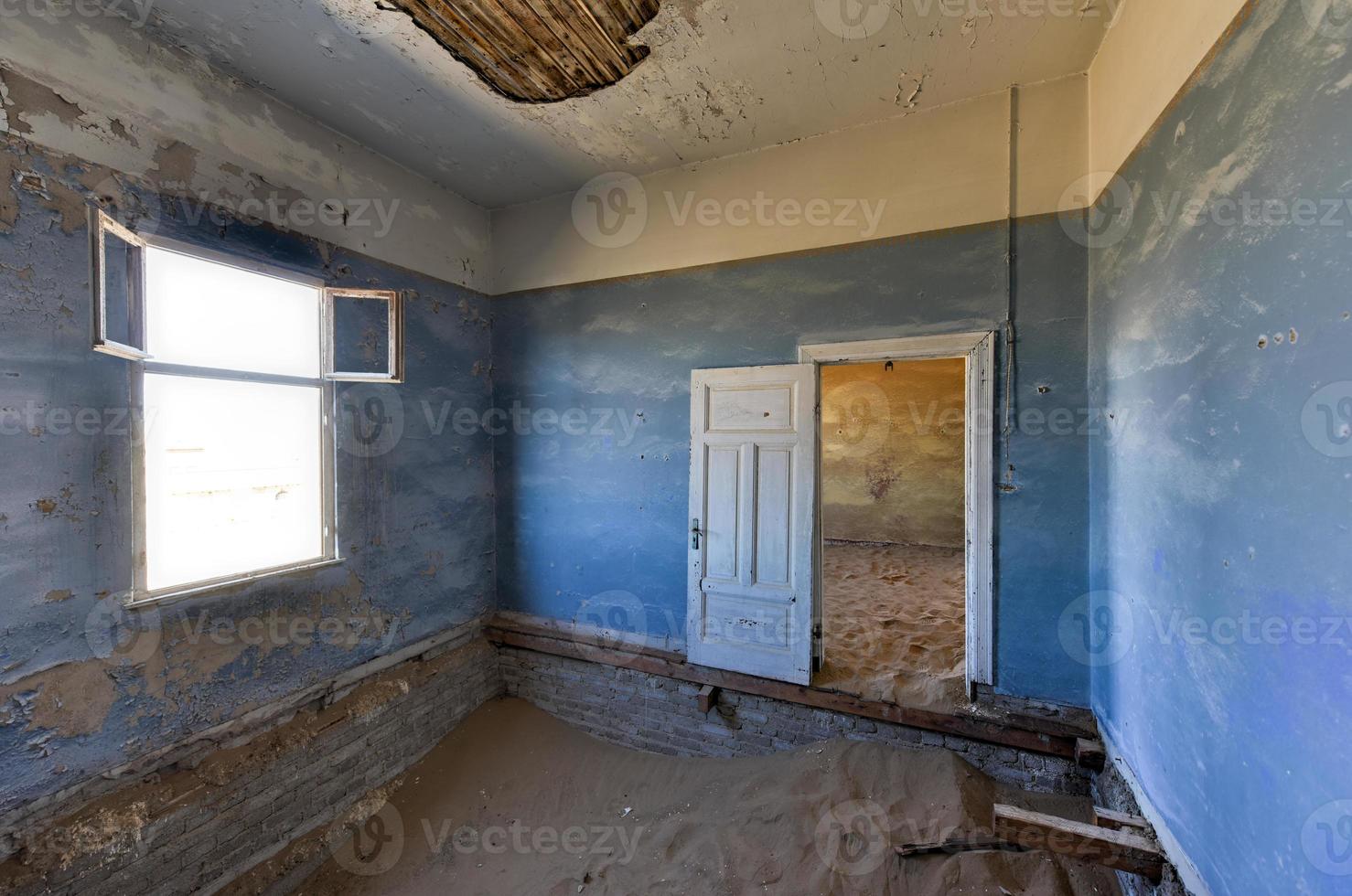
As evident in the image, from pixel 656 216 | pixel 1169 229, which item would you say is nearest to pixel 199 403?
pixel 656 216

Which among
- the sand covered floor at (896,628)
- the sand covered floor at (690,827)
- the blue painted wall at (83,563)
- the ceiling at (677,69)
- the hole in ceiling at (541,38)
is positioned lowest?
the sand covered floor at (690,827)

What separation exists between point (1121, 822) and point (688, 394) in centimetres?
290

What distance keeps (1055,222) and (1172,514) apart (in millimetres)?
1676

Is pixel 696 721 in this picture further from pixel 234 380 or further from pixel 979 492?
pixel 234 380

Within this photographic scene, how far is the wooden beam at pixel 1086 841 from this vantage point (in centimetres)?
175

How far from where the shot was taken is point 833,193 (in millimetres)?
3160

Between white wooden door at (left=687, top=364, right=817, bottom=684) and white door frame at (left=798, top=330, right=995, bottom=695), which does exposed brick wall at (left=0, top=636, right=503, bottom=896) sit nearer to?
white wooden door at (left=687, top=364, right=817, bottom=684)

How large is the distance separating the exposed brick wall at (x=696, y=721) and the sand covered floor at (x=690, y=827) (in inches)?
3.2

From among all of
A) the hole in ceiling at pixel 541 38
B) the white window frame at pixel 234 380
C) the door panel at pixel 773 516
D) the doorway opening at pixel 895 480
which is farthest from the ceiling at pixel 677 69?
the doorway opening at pixel 895 480

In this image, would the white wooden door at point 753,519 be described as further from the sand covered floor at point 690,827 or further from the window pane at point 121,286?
the window pane at point 121,286

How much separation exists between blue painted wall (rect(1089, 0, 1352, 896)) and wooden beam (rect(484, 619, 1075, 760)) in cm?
64

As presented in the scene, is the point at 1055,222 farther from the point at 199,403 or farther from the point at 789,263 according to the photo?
the point at 199,403

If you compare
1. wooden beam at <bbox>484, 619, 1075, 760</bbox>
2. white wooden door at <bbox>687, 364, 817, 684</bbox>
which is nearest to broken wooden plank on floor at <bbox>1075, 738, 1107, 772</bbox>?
wooden beam at <bbox>484, 619, 1075, 760</bbox>

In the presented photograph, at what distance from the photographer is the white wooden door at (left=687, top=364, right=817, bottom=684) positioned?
3195 millimetres
